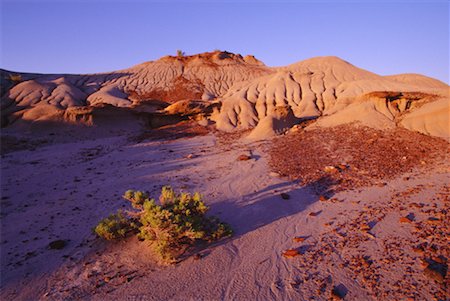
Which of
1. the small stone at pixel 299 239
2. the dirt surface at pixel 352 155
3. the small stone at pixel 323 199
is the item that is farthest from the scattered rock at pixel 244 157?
the small stone at pixel 299 239

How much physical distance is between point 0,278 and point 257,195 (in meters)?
4.01

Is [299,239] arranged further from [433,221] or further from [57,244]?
[57,244]

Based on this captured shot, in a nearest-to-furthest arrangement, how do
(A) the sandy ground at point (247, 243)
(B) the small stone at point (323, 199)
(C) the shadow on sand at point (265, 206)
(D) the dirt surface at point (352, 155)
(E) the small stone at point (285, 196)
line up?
(A) the sandy ground at point (247, 243) < (C) the shadow on sand at point (265, 206) < (B) the small stone at point (323, 199) < (E) the small stone at point (285, 196) < (D) the dirt surface at point (352, 155)

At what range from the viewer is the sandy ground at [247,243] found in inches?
124

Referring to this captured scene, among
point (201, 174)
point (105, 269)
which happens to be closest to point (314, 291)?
point (105, 269)

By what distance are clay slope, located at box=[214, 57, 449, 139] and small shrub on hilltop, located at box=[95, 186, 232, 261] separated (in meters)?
6.63

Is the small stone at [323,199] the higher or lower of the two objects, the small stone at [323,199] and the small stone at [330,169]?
the lower

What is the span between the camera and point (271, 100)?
49.0 feet

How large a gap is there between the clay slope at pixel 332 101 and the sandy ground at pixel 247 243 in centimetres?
374

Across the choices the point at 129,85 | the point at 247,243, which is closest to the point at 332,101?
the point at 247,243

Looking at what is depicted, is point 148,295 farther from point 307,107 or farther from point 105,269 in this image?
point 307,107

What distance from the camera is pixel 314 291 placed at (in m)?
3.04

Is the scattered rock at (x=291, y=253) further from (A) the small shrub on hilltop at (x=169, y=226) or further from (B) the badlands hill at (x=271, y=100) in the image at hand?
(B) the badlands hill at (x=271, y=100)

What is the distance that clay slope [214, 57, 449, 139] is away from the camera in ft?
33.3
